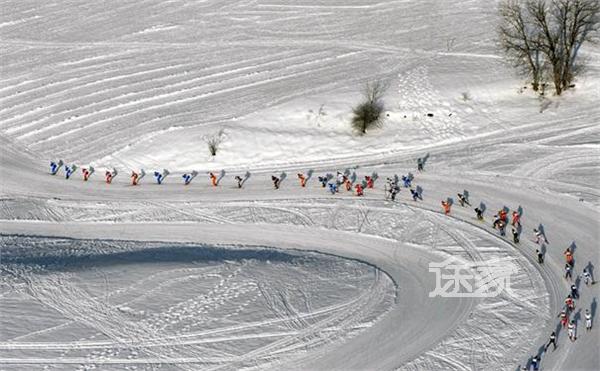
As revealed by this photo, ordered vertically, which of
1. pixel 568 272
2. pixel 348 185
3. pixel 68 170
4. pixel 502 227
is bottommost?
pixel 568 272

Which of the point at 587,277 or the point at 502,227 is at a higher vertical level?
the point at 502,227

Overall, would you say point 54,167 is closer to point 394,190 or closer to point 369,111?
point 369,111

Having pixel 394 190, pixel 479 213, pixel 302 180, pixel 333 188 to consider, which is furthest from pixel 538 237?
pixel 302 180

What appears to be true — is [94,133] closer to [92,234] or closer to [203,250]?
[92,234]

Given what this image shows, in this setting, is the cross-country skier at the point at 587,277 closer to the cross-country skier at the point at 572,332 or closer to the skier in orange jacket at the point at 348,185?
the cross-country skier at the point at 572,332

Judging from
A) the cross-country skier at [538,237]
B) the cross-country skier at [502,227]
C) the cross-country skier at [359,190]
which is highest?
the cross-country skier at [359,190]

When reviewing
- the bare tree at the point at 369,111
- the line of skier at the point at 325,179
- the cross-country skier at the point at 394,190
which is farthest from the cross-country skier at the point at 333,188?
the bare tree at the point at 369,111

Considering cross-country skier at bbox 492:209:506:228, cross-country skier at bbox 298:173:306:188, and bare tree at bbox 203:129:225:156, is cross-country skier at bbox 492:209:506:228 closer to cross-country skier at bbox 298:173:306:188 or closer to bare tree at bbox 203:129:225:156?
cross-country skier at bbox 298:173:306:188

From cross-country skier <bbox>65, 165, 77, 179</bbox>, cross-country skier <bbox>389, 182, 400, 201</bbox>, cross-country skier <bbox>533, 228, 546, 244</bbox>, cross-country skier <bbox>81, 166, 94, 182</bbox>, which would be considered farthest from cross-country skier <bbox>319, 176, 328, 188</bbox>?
cross-country skier <bbox>65, 165, 77, 179</bbox>
